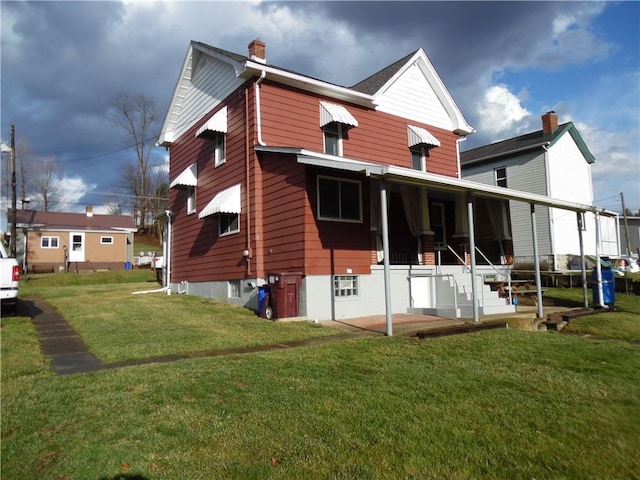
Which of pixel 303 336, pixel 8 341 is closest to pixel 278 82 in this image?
pixel 303 336

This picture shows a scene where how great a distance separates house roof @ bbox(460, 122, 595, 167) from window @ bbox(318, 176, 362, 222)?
15736mm

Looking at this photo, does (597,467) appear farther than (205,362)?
No

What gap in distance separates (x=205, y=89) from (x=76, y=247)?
2661 centimetres

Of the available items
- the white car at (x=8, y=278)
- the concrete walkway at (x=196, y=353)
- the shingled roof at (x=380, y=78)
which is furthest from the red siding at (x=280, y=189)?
the white car at (x=8, y=278)

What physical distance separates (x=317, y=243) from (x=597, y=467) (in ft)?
28.4

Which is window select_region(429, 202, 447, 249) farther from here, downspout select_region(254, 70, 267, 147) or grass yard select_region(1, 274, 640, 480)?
grass yard select_region(1, 274, 640, 480)

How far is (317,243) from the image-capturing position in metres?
11.8

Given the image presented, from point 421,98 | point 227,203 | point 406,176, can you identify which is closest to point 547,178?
point 421,98

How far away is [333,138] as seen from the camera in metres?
14.9

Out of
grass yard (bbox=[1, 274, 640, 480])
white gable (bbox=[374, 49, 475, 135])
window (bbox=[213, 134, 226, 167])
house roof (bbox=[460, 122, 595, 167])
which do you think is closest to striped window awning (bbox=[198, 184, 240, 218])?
window (bbox=[213, 134, 226, 167])

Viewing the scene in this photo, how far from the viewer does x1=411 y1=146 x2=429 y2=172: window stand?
17172 millimetres

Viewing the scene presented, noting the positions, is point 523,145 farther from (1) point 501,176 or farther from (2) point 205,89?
(2) point 205,89

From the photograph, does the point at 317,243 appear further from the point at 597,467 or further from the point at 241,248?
the point at 597,467

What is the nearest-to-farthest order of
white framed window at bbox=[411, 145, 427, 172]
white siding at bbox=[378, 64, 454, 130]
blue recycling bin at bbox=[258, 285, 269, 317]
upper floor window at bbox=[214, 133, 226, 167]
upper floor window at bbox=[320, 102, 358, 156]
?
blue recycling bin at bbox=[258, 285, 269, 317]
upper floor window at bbox=[320, 102, 358, 156]
upper floor window at bbox=[214, 133, 226, 167]
white siding at bbox=[378, 64, 454, 130]
white framed window at bbox=[411, 145, 427, 172]
